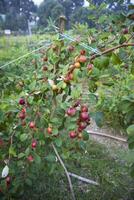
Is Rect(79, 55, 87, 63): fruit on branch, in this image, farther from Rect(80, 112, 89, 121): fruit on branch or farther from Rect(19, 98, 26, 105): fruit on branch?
Rect(19, 98, 26, 105): fruit on branch

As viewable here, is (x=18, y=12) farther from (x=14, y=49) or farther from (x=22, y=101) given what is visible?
(x=22, y=101)

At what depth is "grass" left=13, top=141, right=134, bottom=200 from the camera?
2029mm

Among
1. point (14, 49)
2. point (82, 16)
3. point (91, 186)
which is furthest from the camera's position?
point (14, 49)

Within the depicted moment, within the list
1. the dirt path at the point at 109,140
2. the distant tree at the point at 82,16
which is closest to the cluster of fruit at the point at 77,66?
the dirt path at the point at 109,140

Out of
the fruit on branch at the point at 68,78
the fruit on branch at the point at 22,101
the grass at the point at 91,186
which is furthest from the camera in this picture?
the grass at the point at 91,186

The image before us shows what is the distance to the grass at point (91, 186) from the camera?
2029mm

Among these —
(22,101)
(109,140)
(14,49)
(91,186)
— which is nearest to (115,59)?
(22,101)

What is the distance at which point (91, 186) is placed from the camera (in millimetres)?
2164

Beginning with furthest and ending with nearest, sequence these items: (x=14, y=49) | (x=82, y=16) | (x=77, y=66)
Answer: (x=14, y=49)
(x=82, y=16)
(x=77, y=66)

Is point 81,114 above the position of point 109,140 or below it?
above

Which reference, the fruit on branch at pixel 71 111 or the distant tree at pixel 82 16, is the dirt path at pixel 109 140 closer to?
the distant tree at pixel 82 16

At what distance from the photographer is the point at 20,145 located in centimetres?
171

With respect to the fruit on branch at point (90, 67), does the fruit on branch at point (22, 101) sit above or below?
below

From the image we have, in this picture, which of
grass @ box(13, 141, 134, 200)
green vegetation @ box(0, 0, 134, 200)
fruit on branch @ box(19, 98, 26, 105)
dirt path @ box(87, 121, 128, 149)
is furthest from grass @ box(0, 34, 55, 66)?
dirt path @ box(87, 121, 128, 149)
